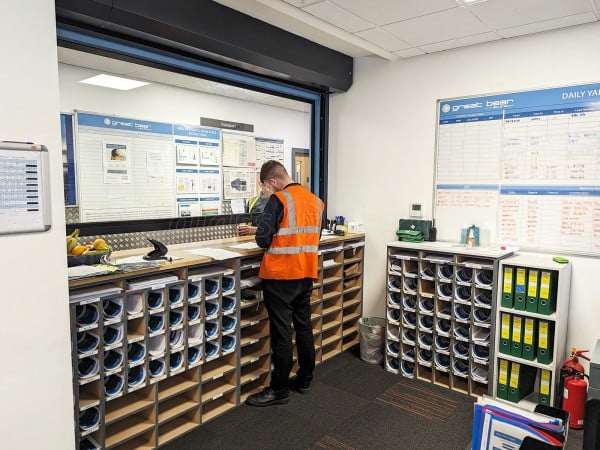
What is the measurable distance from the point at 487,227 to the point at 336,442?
200cm

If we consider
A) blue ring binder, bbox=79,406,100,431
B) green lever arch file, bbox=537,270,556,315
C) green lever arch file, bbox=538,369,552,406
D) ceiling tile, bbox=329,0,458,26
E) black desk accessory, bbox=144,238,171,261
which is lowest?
green lever arch file, bbox=538,369,552,406

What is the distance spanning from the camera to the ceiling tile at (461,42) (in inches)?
132

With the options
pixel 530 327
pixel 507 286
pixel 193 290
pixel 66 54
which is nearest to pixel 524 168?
pixel 507 286

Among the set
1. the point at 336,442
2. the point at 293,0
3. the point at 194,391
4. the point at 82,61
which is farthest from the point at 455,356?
the point at 82,61

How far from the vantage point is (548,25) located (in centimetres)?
312

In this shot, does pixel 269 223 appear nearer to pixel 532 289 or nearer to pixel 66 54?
pixel 66 54

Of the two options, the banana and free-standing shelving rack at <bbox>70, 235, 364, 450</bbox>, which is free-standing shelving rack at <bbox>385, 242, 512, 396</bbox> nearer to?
free-standing shelving rack at <bbox>70, 235, 364, 450</bbox>

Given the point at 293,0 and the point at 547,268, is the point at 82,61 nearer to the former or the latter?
the point at 293,0

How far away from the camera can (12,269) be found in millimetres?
1869

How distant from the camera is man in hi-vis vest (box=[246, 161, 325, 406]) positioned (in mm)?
3074

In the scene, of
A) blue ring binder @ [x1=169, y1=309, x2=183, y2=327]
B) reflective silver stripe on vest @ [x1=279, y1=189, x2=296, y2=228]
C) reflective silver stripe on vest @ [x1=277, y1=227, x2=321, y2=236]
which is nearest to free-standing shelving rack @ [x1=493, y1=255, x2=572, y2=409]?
reflective silver stripe on vest @ [x1=277, y1=227, x2=321, y2=236]

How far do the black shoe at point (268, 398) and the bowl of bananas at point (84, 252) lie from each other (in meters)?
1.45

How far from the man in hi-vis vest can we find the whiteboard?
4.26ft

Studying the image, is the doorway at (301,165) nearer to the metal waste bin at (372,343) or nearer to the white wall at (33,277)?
the metal waste bin at (372,343)
